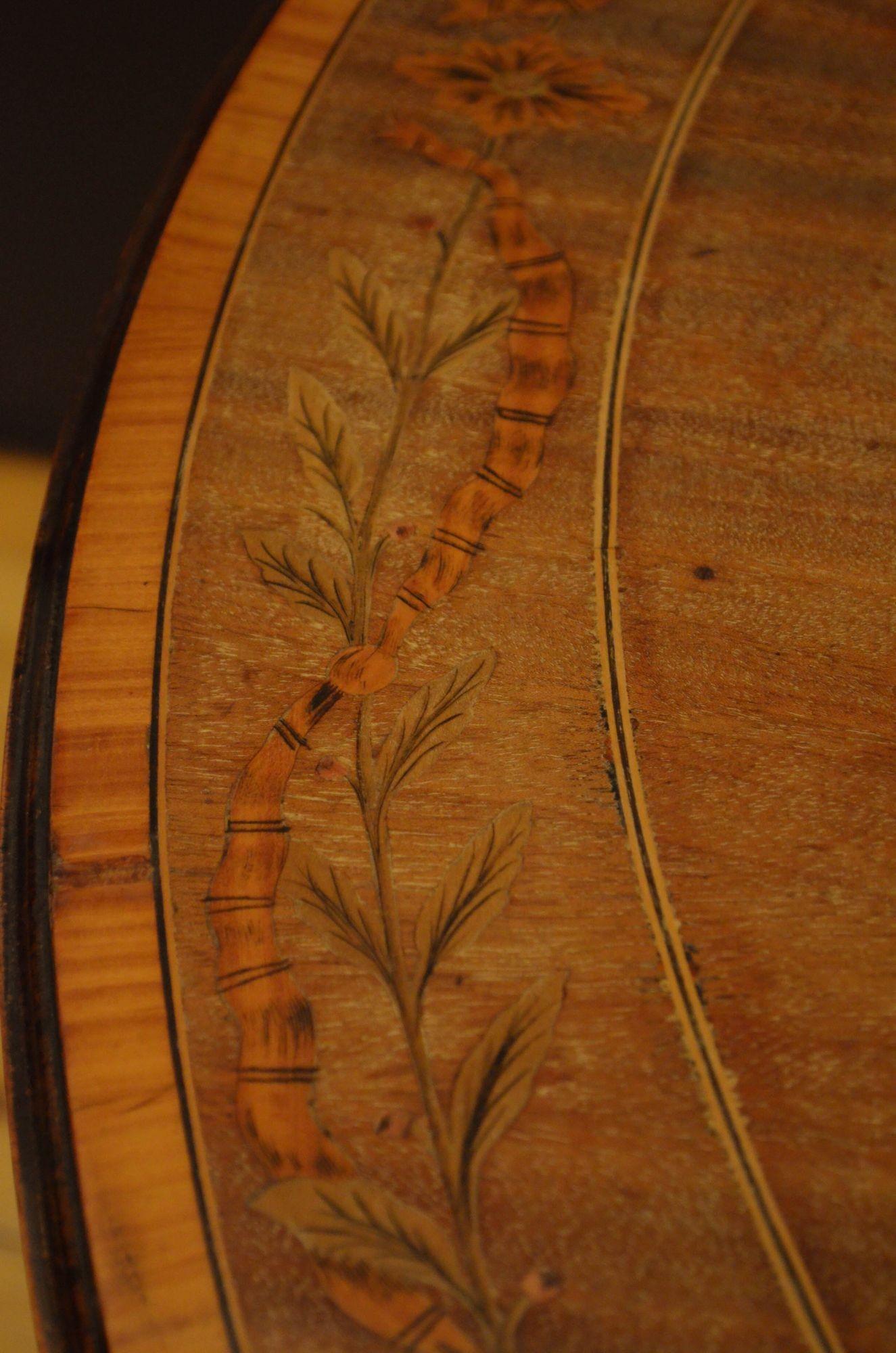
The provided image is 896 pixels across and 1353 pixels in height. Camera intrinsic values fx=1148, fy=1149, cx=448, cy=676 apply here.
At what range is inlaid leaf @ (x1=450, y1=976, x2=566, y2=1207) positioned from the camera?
0.66 meters

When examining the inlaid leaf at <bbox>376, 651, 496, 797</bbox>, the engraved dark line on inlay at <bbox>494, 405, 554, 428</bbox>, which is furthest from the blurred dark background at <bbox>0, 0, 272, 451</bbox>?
the inlaid leaf at <bbox>376, 651, 496, 797</bbox>

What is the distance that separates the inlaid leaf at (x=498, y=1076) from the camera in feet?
2.18

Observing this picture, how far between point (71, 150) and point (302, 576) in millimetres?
1521

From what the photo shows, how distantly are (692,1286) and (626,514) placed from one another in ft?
1.71

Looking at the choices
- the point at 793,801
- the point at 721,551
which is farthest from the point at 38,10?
the point at 793,801

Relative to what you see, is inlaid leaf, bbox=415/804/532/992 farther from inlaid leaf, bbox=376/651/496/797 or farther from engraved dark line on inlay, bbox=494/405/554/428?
engraved dark line on inlay, bbox=494/405/554/428

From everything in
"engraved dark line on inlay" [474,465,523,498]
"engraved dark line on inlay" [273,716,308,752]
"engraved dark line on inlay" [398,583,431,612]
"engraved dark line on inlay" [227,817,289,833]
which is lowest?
"engraved dark line on inlay" [227,817,289,833]

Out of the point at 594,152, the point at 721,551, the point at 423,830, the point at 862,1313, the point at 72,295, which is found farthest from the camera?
the point at 72,295

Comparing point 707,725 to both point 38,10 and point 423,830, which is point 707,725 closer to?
point 423,830

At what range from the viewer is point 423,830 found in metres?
0.77

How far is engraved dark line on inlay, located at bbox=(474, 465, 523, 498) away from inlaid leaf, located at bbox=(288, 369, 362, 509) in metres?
0.10

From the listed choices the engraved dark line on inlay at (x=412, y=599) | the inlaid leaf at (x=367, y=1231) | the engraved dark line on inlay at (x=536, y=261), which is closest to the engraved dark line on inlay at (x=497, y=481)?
the engraved dark line on inlay at (x=412, y=599)

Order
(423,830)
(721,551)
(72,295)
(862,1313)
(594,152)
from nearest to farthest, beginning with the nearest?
1. (862,1313)
2. (423,830)
3. (721,551)
4. (594,152)
5. (72,295)

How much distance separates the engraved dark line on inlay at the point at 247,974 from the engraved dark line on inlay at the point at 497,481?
396 mm
